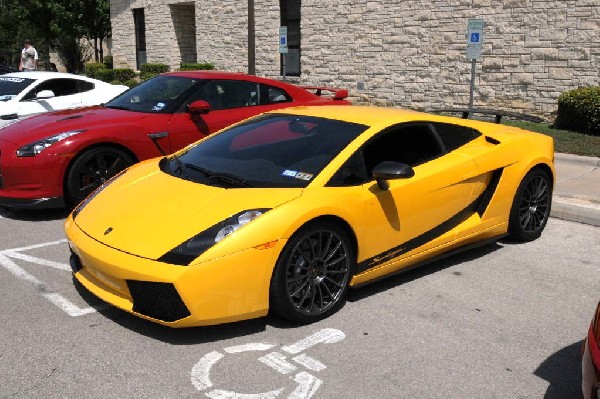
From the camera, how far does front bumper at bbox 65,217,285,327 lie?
341 cm

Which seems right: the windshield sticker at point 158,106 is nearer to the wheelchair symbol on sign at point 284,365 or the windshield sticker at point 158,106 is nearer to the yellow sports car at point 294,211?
the yellow sports car at point 294,211

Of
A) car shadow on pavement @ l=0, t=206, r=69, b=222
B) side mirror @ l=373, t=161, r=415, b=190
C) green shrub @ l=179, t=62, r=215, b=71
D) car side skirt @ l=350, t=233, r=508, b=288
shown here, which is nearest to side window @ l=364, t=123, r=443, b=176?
side mirror @ l=373, t=161, r=415, b=190

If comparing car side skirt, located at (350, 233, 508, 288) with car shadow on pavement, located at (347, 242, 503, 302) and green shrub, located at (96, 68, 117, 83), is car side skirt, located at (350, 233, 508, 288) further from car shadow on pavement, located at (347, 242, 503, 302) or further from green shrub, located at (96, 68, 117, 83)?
green shrub, located at (96, 68, 117, 83)

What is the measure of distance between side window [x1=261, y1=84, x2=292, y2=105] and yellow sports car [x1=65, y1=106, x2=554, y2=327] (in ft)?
8.56

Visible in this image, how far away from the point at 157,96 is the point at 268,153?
3.22 m

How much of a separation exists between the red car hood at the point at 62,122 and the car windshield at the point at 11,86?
7.59 ft

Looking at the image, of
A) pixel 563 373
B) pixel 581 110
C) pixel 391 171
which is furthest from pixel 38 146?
pixel 581 110

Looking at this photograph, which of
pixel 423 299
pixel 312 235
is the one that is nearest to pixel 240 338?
pixel 312 235

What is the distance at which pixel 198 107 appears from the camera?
6852 mm

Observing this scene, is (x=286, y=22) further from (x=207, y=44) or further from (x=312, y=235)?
(x=312, y=235)

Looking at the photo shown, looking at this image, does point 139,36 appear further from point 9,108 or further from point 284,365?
point 284,365

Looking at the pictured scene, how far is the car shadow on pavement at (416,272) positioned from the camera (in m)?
4.45

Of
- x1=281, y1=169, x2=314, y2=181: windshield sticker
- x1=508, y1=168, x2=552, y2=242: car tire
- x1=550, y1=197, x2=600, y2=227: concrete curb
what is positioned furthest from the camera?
x1=550, y1=197, x2=600, y2=227: concrete curb

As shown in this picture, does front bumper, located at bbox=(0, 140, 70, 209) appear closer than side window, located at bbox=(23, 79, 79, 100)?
Yes
